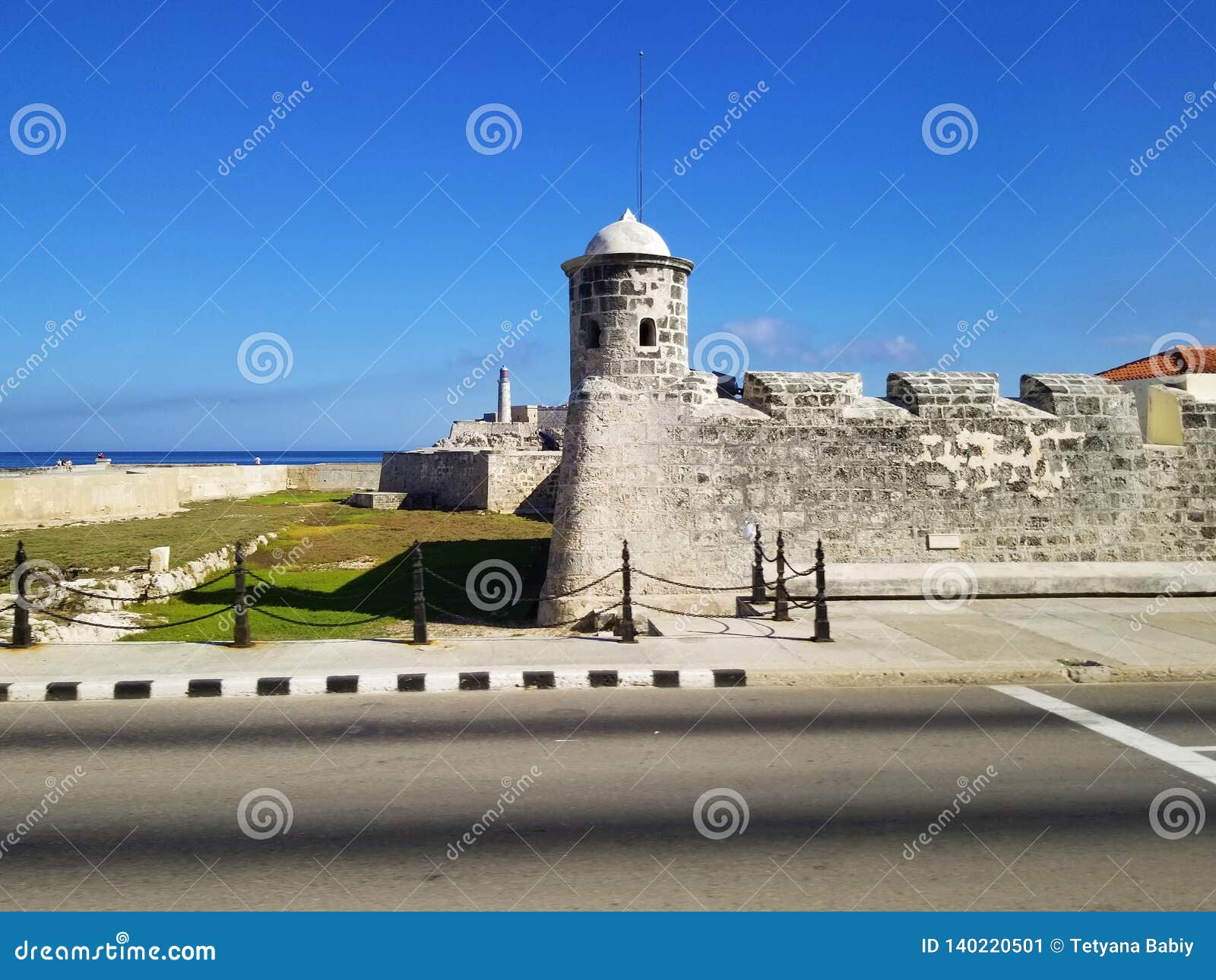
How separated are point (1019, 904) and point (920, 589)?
329 inches

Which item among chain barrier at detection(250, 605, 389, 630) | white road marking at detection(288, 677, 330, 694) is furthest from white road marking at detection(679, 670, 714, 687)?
chain barrier at detection(250, 605, 389, 630)

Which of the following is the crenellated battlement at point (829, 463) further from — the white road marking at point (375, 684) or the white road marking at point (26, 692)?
the white road marking at point (26, 692)

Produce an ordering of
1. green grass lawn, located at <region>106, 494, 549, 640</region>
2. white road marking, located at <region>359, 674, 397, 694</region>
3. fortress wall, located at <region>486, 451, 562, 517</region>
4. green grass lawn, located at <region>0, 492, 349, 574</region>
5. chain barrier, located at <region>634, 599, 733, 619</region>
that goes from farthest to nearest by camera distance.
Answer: fortress wall, located at <region>486, 451, 562, 517</region> → green grass lawn, located at <region>0, 492, 349, 574</region> → green grass lawn, located at <region>106, 494, 549, 640</region> → chain barrier, located at <region>634, 599, 733, 619</region> → white road marking, located at <region>359, 674, 397, 694</region>

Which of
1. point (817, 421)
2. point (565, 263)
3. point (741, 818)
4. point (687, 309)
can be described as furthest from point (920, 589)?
point (741, 818)

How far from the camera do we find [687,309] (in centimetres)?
1284

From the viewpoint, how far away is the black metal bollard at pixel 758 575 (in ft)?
37.2

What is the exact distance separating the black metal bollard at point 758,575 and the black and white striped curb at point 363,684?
292 centimetres

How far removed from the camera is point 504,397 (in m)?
46.9

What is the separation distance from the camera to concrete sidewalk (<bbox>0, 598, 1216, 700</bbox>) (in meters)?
8.45

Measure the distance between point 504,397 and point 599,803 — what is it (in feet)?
139

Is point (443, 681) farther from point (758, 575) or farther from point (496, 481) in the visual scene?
point (496, 481)

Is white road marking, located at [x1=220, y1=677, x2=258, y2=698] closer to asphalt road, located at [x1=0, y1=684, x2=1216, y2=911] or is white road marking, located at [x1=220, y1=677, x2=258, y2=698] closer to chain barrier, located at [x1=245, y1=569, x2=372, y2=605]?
asphalt road, located at [x1=0, y1=684, x2=1216, y2=911]

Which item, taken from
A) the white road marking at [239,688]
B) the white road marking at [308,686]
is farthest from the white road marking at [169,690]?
the white road marking at [308,686]

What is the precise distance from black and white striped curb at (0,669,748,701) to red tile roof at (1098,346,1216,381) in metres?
10.8
